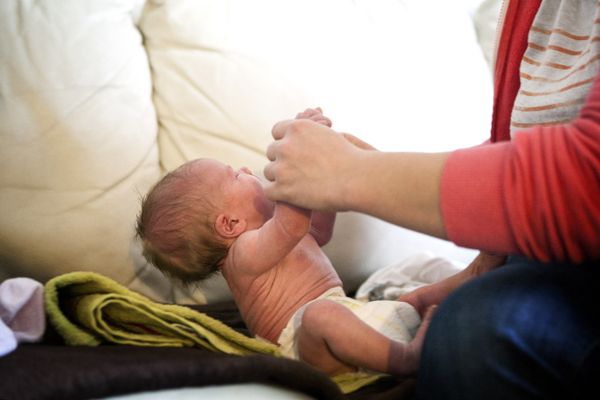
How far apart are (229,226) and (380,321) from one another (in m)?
0.29

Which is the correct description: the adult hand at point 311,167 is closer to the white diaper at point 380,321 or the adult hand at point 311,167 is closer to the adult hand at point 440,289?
the white diaper at point 380,321

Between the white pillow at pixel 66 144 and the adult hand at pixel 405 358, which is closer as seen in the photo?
the adult hand at pixel 405 358

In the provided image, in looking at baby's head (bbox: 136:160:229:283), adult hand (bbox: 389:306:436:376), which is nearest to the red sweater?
adult hand (bbox: 389:306:436:376)

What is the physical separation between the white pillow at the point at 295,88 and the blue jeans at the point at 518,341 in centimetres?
56

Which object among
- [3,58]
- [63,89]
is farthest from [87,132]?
[3,58]

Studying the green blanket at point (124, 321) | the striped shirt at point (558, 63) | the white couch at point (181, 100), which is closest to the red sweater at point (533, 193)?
the striped shirt at point (558, 63)

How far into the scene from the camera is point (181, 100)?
48.1 inches

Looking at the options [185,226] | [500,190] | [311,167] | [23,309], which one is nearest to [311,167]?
[311,167]

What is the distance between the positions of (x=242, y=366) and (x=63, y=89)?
68 centimetres

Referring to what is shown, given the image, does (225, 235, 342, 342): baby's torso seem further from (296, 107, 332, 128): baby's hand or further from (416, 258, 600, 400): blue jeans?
(416, 258, 600, 400): blue jeans

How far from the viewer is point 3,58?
1065 millimetres

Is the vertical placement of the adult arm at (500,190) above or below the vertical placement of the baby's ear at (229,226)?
above

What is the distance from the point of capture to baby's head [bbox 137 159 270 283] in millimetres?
987

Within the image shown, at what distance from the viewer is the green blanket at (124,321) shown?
2.77 feet
